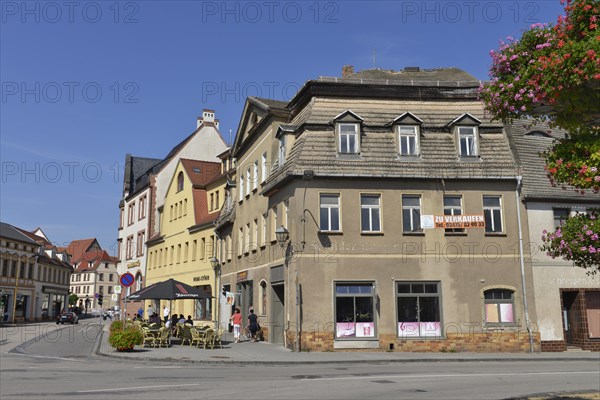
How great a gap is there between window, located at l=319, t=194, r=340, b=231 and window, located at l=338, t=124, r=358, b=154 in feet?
6.67

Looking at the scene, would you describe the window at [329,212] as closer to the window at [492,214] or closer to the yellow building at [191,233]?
the window at [492,214]

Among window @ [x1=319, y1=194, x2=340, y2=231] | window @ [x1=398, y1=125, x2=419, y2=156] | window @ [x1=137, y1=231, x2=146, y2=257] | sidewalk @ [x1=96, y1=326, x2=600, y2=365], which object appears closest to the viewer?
sidewalk @ [x1=96, y1=326, x2=600, y2=365]

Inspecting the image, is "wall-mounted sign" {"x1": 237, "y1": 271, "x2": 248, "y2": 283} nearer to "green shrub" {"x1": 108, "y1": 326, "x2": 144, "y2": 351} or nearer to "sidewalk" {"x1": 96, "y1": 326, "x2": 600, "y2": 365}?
"sidewalk" {"x1": 96, "y1": 326, "x2": 600, "y2": 365}

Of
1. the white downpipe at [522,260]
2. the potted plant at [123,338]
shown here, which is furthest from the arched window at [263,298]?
the white downpipe at [522,260]

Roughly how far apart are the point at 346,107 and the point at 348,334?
31.5 ft

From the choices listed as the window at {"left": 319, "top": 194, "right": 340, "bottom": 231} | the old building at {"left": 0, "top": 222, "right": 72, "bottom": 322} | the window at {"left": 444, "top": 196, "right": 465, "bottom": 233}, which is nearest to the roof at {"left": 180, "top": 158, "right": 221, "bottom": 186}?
the window at {"left": 319, "top": 194, "right": 340, "bottom": 231}

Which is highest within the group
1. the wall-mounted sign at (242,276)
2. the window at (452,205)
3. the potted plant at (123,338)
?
the window at (452,205)

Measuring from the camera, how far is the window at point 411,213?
24.5 meters

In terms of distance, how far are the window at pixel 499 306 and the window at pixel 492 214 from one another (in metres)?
2.53

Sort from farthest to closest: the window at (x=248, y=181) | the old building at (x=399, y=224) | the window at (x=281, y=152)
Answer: the window at (x=248, y=181) < the window at (x=281, y=152) < the old building at (x=399, y=224)

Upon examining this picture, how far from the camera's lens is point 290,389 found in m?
12.2

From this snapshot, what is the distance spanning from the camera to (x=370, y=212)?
80.2 feet

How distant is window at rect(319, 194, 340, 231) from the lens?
2414cm

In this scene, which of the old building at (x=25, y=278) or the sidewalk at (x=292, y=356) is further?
the old building at (x=25, y=278)
